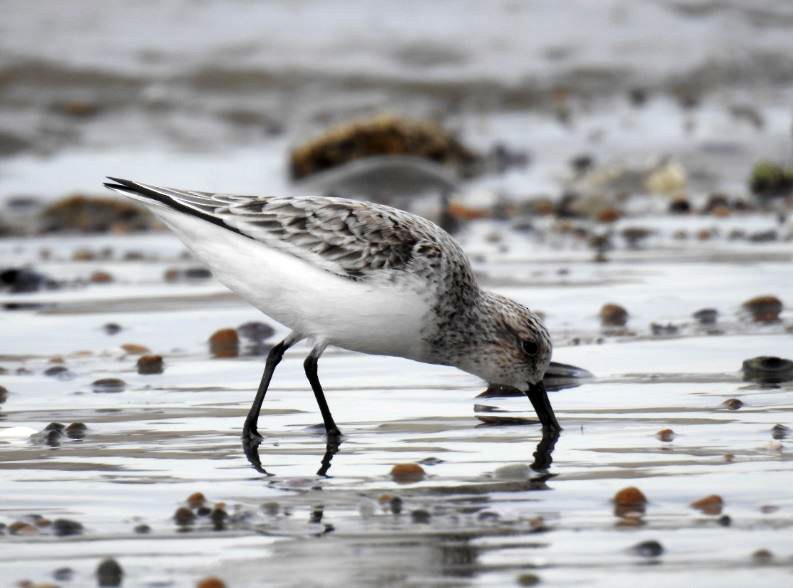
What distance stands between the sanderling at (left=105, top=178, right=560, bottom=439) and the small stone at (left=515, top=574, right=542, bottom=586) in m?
2.02

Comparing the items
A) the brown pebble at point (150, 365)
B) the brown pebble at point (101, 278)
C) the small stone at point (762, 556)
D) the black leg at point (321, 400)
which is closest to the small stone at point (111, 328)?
the brown pebble at point (150, 365)

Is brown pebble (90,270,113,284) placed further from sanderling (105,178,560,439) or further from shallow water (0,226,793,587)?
sanderling (105,178,560,439)

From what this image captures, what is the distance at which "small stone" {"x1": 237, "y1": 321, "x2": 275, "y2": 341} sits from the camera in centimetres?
802

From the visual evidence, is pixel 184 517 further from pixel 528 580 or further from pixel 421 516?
pixel 528 580

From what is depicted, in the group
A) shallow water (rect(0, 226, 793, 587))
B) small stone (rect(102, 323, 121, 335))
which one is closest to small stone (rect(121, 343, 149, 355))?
shallow water (rect(0, 226, 793, 587))

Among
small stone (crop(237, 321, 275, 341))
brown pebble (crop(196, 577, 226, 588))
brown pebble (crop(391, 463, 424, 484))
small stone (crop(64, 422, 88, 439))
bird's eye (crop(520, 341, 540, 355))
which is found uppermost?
small stone (crop(237, 321, 275, 341))

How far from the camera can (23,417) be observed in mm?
6016

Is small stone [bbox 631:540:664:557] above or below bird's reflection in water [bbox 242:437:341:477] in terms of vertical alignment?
below

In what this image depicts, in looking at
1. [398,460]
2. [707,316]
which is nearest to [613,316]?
[707,316]

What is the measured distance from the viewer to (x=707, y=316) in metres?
8.04

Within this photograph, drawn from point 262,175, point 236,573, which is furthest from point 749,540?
point 262,175

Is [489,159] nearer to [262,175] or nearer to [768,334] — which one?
[262,175]

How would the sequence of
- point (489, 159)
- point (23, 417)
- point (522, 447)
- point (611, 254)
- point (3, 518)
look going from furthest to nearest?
point (489, 159)
point (611, 254)
point (23, 417)
point (522, 447)
point (3, 518)

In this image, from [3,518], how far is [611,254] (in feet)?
24.0
